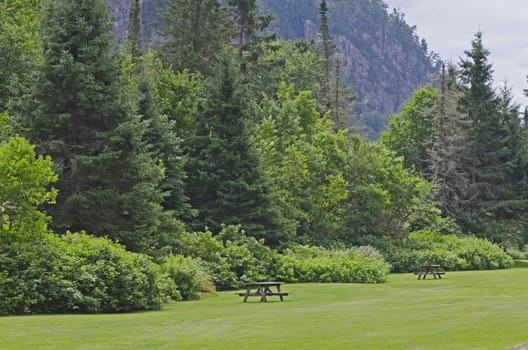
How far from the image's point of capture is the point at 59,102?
94.9 feet

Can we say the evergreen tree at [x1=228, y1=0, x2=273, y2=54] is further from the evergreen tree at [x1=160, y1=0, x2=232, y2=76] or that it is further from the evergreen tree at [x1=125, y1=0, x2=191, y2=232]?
the evergreen tree at [x1=125, y1=0, x2=191, y2=232]

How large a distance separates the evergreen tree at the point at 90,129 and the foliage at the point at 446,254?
24.0 metres

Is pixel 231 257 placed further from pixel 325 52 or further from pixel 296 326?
pixel 325 52

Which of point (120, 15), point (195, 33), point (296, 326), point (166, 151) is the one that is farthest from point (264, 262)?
point (120, 15)

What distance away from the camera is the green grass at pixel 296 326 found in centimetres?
1301

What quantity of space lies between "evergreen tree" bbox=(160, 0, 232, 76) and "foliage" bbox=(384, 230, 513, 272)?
22.1m

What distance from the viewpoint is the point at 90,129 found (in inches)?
1143

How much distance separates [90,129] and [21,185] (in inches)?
283

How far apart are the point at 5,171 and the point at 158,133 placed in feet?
57.9

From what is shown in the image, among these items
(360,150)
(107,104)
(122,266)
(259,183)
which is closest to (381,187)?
(360,150)

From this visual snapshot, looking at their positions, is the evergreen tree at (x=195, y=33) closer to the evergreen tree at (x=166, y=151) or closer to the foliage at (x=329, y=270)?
the evergreen tree at (x=166, y=151)

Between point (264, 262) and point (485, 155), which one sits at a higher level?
point (485, 155)

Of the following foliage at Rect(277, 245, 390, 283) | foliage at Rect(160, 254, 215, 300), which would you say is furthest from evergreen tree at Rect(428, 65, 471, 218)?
foliage at Rect(160, 254, 215, 300)

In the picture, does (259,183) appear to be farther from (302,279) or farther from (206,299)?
(206,299)
